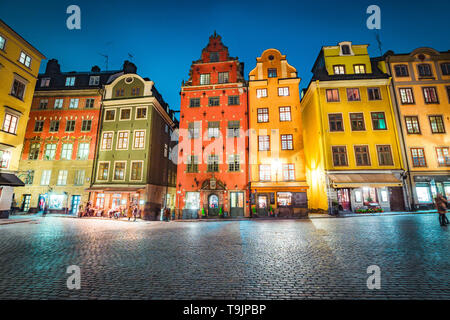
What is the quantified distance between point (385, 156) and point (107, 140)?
32.8 metres

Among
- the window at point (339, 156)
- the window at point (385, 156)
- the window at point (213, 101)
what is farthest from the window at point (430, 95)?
the window at point (213, 101)

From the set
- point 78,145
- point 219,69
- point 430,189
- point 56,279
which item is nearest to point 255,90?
point 219,69

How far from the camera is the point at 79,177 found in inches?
997

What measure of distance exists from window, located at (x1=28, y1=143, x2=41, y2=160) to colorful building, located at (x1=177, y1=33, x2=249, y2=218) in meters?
18.5

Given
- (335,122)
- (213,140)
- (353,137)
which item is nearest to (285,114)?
(335,122)

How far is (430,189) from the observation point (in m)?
21.4

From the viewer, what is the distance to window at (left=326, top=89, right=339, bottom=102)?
24281mm

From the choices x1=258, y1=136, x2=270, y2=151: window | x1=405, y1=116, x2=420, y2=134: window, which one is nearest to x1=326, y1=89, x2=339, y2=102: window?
x1=405, y1=116, x2=420, y2=134: window

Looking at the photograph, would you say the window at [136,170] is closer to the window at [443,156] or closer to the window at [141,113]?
the window at [141,113]

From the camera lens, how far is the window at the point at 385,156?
2233 centimetres
